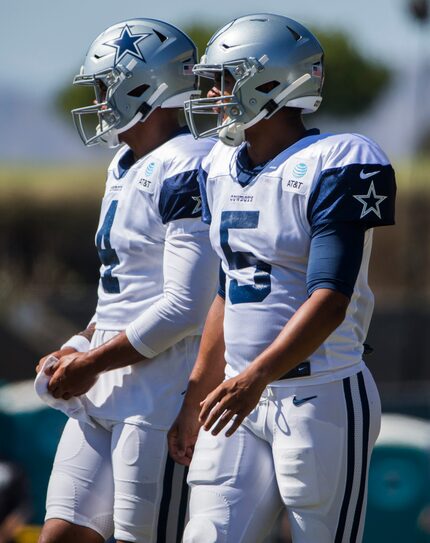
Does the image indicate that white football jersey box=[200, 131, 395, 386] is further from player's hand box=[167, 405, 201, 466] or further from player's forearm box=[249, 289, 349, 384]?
player's hand box=[167, 405, 201, 466]

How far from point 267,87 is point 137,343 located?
→ 0.86 m

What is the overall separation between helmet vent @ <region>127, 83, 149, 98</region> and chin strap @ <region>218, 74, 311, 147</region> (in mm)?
478

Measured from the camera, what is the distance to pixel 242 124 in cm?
324

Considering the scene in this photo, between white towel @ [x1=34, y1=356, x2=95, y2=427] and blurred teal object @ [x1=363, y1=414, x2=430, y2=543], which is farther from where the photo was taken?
blurred teal object @ [x1=363, y1=414, x2=430, y2=543]

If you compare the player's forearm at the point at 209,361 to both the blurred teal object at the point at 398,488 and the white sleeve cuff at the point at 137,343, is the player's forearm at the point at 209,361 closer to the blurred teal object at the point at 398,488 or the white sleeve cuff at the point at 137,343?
the white sleeve cuff at the point at 137,343

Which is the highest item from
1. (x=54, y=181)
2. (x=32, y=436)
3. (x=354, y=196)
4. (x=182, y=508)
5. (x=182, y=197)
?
(x=354, y=196)

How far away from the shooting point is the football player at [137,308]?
349 cm

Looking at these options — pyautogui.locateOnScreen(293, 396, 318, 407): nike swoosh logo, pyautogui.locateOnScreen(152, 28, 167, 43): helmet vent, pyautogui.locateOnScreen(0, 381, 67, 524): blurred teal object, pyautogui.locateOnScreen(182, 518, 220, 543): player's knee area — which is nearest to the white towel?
pyautogui.locateOnScreen(182, 518, 220, 543): player's knee area

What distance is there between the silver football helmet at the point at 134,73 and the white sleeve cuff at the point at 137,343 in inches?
24.9

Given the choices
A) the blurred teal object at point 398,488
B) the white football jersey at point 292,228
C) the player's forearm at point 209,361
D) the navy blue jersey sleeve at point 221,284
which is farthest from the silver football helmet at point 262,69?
the blurred teal object at point 398,488

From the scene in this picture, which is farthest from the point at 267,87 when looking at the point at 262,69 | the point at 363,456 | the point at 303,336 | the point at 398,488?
the point at 398,488

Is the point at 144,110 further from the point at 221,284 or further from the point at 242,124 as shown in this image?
the point at 221,284

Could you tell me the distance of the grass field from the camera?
21898 millimetres

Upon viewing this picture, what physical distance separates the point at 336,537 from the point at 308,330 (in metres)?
0.56
